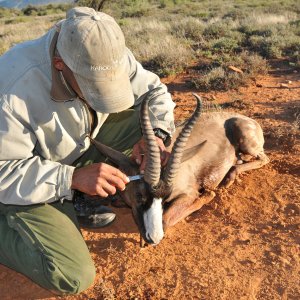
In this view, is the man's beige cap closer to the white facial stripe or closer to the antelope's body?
the white facial stripe

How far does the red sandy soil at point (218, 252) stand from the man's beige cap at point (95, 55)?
1.74 m

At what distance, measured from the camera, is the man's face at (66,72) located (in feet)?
12.3

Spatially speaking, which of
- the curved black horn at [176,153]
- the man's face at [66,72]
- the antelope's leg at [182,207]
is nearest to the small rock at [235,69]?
the antelope's leg at [182,207]

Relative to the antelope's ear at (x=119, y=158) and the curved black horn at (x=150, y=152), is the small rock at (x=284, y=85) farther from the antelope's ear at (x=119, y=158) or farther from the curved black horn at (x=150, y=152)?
the curved black horn at (x=150, y=152)

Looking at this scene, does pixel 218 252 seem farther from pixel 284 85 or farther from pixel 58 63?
pixel 284 85

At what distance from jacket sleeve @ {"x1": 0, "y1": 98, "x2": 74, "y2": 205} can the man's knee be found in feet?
2.02

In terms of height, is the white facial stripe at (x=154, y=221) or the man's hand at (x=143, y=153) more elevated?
the man's hand at (x=143, y=153)

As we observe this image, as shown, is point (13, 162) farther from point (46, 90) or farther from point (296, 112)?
point (296, 112)

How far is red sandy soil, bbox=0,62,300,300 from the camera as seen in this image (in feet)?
13.6

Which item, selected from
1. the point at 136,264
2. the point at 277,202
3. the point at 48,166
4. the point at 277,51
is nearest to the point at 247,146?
the point at 277,202

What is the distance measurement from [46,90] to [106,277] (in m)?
1.96

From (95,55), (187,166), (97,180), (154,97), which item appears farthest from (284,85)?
(95,55)

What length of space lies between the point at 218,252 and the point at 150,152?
4.28 ft

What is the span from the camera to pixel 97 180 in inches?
152
